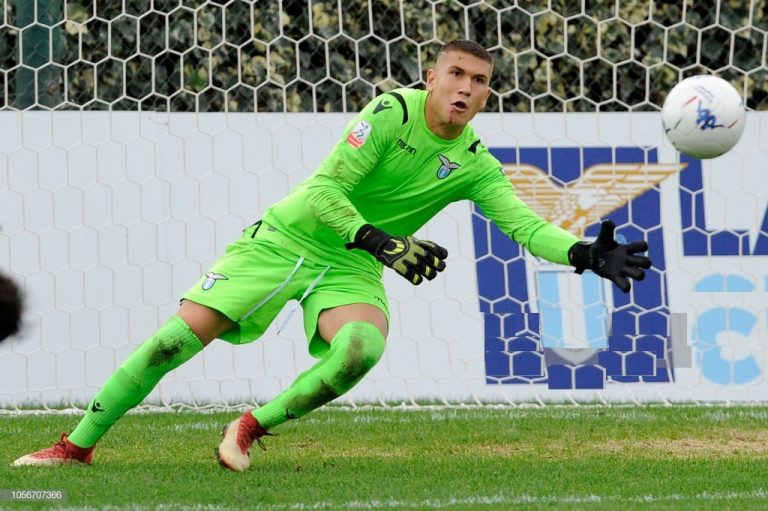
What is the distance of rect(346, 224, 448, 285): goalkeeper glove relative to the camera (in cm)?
566

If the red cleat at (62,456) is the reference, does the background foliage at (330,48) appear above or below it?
above

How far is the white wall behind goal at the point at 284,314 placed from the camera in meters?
8.74

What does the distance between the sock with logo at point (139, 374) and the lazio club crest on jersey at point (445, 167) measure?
1350mm

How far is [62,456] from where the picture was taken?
624 centimetres

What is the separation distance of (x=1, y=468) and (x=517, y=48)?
5.08 meters

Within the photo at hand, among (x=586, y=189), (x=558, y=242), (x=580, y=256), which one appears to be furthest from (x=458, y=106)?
(x=586, y=189)

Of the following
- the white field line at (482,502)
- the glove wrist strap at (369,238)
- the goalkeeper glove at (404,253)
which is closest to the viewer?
the white field line at (482,502)

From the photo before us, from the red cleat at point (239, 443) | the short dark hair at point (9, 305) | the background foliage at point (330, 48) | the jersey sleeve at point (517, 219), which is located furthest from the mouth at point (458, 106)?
the short dark hair at point (9, 305)

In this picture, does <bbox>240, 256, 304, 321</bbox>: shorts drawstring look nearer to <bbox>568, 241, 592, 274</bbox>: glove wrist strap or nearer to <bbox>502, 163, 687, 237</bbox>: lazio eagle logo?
<bbox>568, 241, 592, 274</bbox>: glove wrist strap

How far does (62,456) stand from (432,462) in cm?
170

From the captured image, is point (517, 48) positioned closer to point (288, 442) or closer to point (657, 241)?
point (657, 241)

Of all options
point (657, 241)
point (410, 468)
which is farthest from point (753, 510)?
point (657, 241)

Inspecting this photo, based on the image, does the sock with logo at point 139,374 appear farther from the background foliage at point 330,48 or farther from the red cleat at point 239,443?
the background foliage at point 330,48

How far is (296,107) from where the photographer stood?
9.86m
